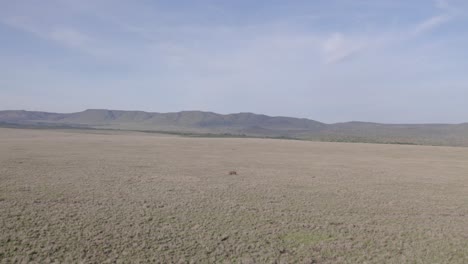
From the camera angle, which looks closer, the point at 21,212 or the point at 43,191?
the point at 21,212

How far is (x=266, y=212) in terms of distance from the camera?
14.7 metres

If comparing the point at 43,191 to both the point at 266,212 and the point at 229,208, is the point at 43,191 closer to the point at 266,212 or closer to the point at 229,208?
the point at 229,208

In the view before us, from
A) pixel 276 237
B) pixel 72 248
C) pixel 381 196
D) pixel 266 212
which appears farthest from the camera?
pixel 381 196

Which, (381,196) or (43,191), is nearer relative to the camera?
(43,191)

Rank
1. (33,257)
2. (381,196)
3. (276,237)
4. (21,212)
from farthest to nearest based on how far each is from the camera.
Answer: (381,196), (21,212), (276,237), (33,257)

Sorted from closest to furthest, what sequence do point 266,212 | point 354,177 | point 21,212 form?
point 21,212 → point 266,212 → point 354,177

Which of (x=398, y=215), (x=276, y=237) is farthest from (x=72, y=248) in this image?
(x=398, y=215)

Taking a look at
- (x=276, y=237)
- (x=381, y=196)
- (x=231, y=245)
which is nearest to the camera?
(x=231, y=245)

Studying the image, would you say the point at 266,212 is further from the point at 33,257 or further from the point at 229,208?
the point at 33,257

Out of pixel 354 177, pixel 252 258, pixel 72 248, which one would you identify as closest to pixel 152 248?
pixel 72 248

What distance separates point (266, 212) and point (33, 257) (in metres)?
8.19

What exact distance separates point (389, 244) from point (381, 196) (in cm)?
797

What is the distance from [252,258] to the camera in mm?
10164

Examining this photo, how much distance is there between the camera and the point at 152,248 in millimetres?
10578
